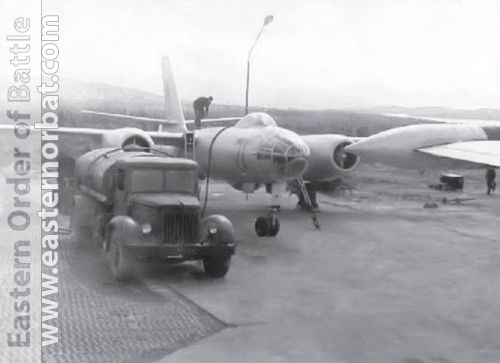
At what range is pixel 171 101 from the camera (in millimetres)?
31266

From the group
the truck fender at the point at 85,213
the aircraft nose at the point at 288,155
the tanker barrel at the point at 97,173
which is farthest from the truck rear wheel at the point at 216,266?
the aircraft nose at the point at 288,155

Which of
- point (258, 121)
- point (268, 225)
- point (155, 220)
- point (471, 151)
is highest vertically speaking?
point (258, 121)

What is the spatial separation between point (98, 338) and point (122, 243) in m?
3.69

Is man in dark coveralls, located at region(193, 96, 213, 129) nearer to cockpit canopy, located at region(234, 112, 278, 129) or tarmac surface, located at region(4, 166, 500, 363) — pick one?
cockpit canopy, located at region(234, 112, 278, 129)

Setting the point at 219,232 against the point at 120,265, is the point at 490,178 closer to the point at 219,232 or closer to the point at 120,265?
the point at 219,232

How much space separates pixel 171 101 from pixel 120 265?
1877 cm

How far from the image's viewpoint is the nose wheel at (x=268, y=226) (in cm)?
1904

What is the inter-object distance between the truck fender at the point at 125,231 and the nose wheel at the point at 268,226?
586 cm

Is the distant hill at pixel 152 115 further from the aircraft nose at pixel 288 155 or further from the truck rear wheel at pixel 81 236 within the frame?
the truck rear wheel at pixel 81 236

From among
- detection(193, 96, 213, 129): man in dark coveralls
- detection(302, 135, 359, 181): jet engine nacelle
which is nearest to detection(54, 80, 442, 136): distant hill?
detection(193, 96, 213, 129): man in dark coveralls

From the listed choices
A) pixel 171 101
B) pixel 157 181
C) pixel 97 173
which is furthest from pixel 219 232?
pixel 171 101

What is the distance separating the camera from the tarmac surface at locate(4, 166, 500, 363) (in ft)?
30.2

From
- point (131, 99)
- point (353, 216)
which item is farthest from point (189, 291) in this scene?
point (131, 99)

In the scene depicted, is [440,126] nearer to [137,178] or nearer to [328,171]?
[137,178]
